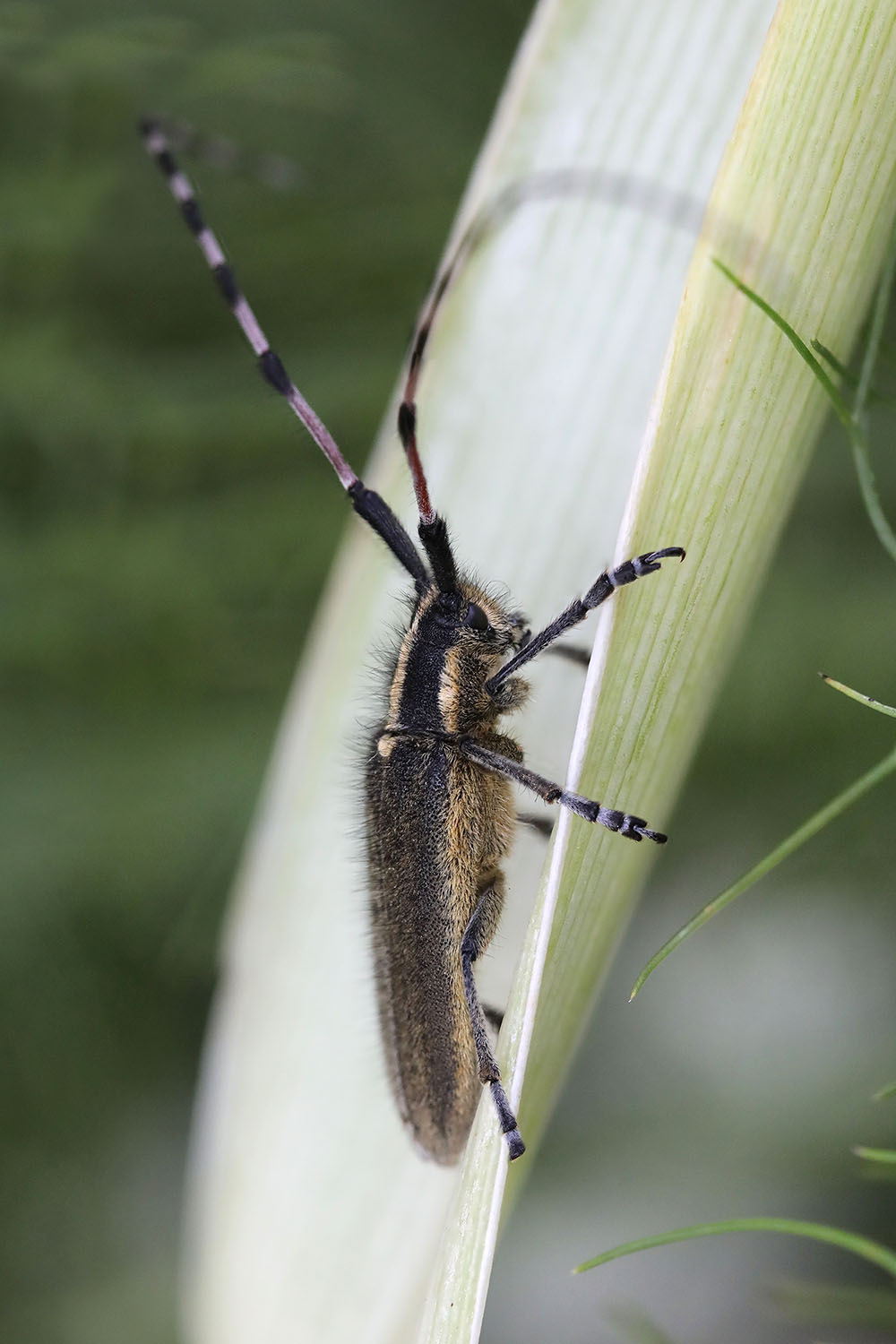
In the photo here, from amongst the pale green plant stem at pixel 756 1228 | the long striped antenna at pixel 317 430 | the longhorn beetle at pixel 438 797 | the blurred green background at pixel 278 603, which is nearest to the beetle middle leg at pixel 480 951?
the longhorn beetle at pixel 438 797

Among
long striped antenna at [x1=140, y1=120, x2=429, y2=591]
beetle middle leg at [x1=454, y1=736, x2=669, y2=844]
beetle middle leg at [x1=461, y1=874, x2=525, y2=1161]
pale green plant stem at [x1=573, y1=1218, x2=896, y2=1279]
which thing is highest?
long striped antenna at [x1=140, y1=120, x2=429, y2=591]

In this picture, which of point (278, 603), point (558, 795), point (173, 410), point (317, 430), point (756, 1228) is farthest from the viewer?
point (278, 603)

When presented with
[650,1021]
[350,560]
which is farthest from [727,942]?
[350,560]

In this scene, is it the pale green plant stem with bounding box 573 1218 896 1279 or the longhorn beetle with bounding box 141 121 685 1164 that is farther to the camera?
the longhorn beetle with bounding box 141 121 685 1164

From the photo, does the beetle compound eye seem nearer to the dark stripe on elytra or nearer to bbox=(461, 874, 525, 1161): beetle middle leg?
the dark stripe on elytra

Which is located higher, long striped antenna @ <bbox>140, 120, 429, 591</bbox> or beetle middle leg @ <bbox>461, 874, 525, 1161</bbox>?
long striped antenna @ <bbox>140, 120, 429, 591</bbox>

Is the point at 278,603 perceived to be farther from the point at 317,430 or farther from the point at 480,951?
the point at 480,951

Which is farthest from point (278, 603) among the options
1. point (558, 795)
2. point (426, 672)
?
point (558, 795)

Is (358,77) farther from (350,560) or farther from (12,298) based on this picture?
(350,560)

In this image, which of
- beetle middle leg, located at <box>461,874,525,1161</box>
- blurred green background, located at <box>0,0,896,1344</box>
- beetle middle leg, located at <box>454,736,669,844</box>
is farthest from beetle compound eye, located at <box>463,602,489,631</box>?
blurred green background, located at <box>0,0,896,1344</box>
